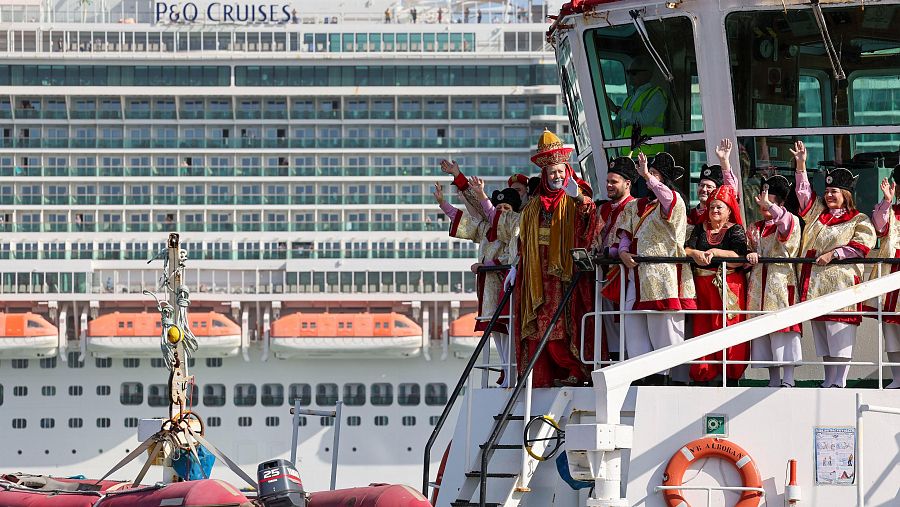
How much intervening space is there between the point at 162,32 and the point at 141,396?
10.6m

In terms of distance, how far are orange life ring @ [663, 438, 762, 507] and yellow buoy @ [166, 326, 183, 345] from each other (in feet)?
24.4

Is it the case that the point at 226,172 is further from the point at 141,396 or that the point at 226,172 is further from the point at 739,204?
the point at 739,204

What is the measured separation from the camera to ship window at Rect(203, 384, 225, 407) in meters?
42.1

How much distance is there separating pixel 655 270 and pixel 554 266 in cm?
76

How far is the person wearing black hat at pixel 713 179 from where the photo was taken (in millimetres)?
8875

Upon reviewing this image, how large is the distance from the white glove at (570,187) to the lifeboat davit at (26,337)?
1361 inches

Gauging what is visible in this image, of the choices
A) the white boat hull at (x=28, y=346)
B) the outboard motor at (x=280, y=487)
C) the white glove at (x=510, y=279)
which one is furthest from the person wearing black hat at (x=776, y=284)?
the white boat hull at (x=28, y=346)

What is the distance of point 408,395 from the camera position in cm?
4256

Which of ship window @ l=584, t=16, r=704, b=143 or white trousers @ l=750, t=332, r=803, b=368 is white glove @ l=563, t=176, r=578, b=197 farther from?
white trousers @ l=750, t=332, r=803, b=368

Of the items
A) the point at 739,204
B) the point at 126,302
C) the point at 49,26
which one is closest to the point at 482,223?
the point at 739,204

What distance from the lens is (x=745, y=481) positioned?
8.12 m

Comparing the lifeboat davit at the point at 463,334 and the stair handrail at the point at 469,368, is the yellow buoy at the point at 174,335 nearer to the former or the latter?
the stair handrail at the point at 469,368

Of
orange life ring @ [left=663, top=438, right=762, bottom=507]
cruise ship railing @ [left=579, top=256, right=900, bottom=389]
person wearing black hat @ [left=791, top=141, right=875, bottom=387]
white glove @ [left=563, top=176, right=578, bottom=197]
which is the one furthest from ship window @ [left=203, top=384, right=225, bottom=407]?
orange life ring @ [left=663, top=438, right=762, bottom=507]

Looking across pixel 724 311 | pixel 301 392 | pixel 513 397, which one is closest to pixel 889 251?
pixel 724 311
